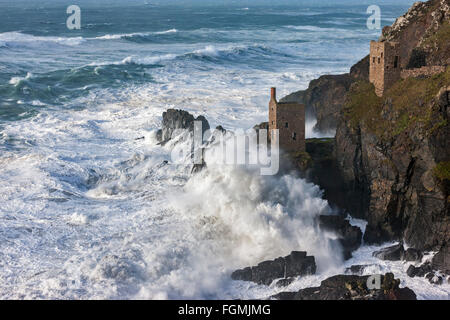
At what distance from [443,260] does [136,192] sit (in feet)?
65.7

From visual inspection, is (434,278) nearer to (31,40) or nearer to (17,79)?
(17,79)

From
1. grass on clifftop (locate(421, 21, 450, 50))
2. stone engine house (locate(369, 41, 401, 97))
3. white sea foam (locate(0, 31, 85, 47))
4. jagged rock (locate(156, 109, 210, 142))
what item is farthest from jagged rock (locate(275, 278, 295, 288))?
white sea foam (locate(0, 31, 85, 47))

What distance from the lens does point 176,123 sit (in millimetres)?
54719

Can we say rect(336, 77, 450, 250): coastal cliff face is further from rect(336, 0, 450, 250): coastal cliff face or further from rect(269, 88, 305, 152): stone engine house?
rect(269, 88, 305, 152): stone engine house

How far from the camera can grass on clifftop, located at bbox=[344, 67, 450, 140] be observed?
35344mm

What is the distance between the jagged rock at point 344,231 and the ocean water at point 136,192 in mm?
567

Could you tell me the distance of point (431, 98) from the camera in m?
35.4

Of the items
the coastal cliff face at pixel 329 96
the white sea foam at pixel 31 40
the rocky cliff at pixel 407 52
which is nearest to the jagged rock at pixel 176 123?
the coastal cliff face at pixel 329 96

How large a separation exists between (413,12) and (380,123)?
16.8 metres

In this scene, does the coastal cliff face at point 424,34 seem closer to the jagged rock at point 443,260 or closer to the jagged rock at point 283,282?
the jagged rock at point 443,260

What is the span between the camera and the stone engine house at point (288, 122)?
132 ft

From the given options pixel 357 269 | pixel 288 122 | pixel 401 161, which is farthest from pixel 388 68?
pixel 357 269

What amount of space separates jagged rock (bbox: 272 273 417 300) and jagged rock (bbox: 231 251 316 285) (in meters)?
1.78
